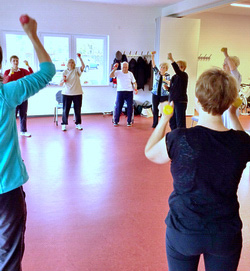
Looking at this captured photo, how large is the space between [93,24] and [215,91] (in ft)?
24.0

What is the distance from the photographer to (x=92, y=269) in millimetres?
1994

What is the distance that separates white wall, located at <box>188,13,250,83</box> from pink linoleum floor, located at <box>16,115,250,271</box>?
5.54 metres

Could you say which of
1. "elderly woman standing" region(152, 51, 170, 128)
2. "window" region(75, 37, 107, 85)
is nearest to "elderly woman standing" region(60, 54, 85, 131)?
"elderly woman standing" region(152, 51, 170, 128)

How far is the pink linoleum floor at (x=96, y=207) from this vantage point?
2.12 metres

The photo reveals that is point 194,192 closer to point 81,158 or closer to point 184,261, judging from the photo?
point 184,261

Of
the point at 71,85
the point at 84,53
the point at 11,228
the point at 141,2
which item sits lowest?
the point at 11,228

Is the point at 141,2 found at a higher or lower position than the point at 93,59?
higher

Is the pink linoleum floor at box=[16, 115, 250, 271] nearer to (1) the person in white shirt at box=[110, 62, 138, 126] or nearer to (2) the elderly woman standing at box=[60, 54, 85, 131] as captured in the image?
(2) the elderly woman standing at box=[60, 54, 85, 131]

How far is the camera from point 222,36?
9.46 metres

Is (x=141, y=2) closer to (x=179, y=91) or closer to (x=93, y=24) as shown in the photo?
(x=93, y=24)

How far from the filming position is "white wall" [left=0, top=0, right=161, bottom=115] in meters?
7.14

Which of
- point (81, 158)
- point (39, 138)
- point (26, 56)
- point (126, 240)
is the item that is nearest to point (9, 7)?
point (26, 56)

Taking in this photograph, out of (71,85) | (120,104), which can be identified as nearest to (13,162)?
(71,85)

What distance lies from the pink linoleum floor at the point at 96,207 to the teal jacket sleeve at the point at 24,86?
1270 mm
